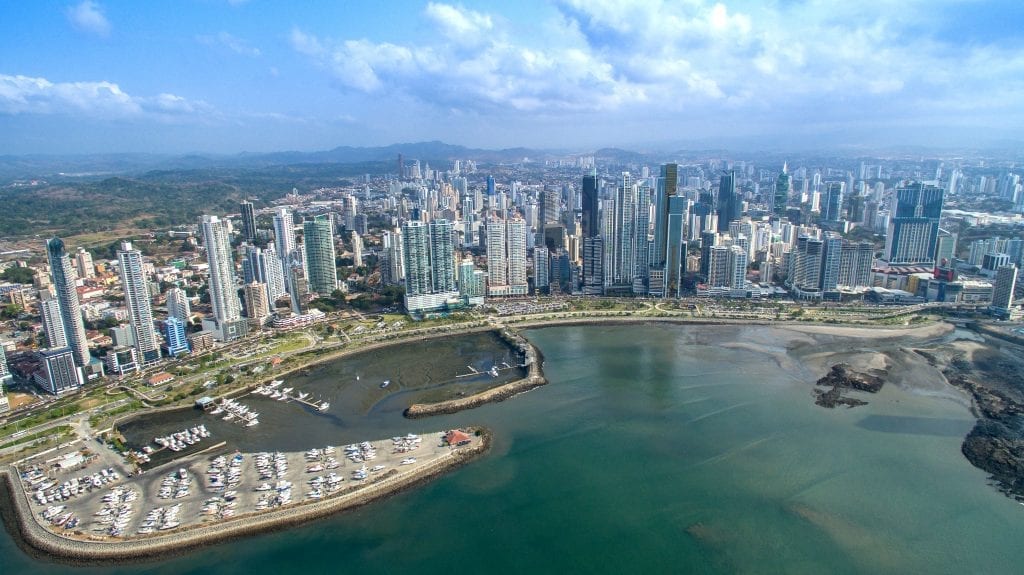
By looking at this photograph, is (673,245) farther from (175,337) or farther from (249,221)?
(249,221)

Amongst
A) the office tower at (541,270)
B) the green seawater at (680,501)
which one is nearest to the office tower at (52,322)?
the green seawater at (680,501)

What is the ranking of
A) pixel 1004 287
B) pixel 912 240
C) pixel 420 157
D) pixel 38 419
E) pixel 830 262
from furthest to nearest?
pixel 420 157 → pixel 912 240 → pixel 830 262 → pixel 1004 287 → pixel 38 419

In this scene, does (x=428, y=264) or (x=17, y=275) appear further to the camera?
(x=17, y=275)

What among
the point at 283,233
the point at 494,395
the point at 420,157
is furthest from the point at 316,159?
the point at 494,395

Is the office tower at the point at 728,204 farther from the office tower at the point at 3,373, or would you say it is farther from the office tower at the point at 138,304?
the office tower at the point at 3,373

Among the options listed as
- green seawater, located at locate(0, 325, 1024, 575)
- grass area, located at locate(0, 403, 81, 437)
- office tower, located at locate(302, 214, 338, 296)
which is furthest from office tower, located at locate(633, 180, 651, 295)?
grass area, located at locate(0, 403, 81, 437)

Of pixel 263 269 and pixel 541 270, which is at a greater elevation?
pixel 263 269

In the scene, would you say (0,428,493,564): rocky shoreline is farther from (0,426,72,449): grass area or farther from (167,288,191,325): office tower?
(167,288,191,325): office tower
